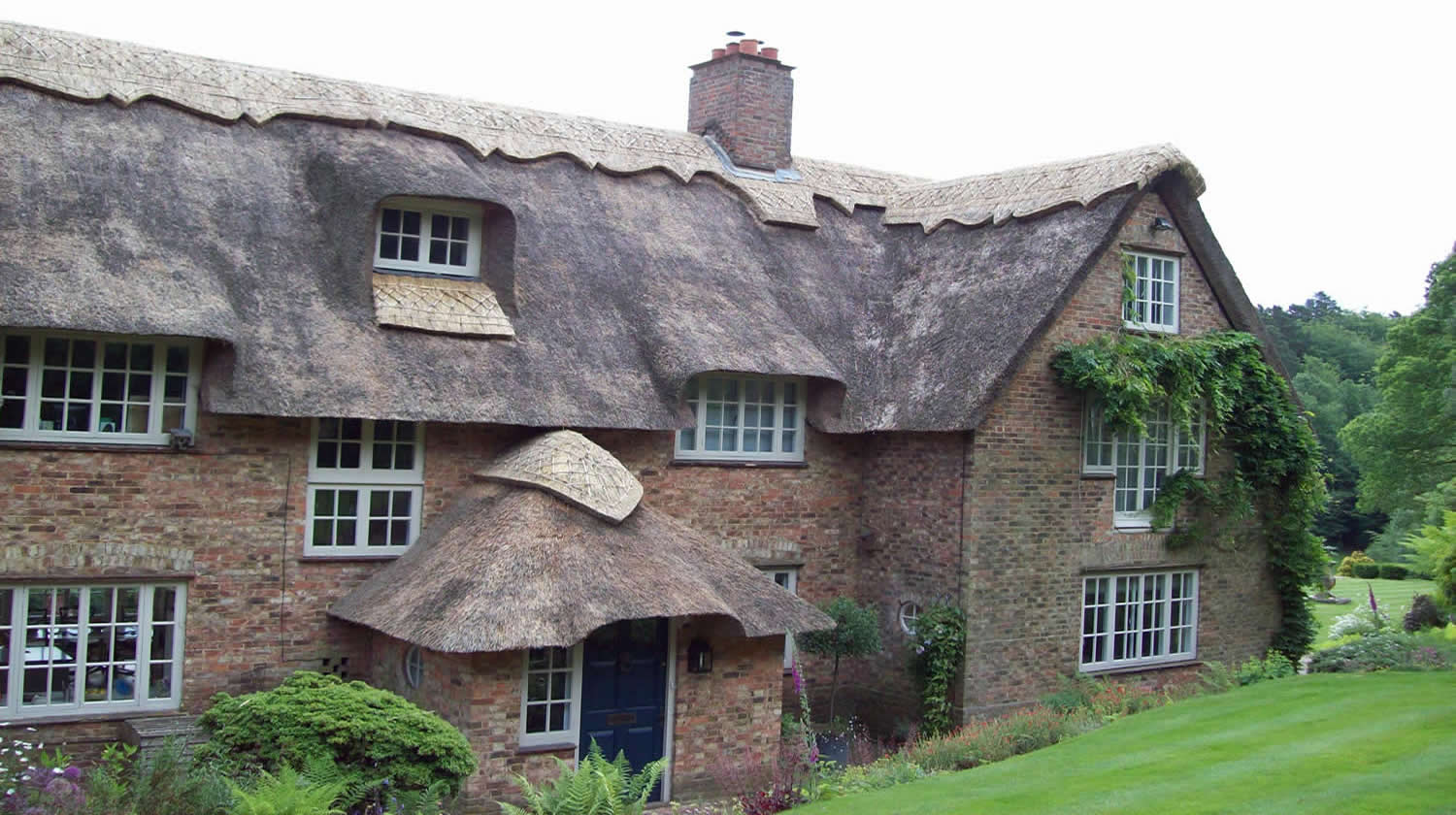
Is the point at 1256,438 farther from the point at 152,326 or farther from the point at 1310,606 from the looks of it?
the point at 152,326

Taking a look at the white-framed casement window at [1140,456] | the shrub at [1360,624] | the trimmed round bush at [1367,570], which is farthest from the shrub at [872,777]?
the trimmed round bush at [1367,570]

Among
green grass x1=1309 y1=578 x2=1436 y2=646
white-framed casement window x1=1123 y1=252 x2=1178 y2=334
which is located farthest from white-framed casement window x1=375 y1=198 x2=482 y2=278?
green grass x1=1309 y1=578 x2=1436 y2=646

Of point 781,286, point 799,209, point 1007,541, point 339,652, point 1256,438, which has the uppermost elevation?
point 799,209

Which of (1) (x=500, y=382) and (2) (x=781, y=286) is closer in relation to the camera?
(1) (x=500, y=382)

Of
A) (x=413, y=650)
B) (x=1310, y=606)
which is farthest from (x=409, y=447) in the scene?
(x=1310, y=606)

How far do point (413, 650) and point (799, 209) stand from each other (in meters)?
9.00

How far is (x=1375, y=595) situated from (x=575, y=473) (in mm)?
29476

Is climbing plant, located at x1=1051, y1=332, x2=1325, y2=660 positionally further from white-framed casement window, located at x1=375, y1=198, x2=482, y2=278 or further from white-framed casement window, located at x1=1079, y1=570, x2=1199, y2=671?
white-framed casement window, located at x1=375, y1=198, x2=482, y2=278

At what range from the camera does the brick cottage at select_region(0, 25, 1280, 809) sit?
13219mm

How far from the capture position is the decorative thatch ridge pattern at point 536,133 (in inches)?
603

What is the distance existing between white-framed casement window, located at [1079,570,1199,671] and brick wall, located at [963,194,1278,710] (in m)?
0.37

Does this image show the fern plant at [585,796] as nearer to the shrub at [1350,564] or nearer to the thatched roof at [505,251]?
the thatched roof at [505,251]

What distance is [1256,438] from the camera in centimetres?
1970

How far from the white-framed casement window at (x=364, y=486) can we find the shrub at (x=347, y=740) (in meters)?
2.86
